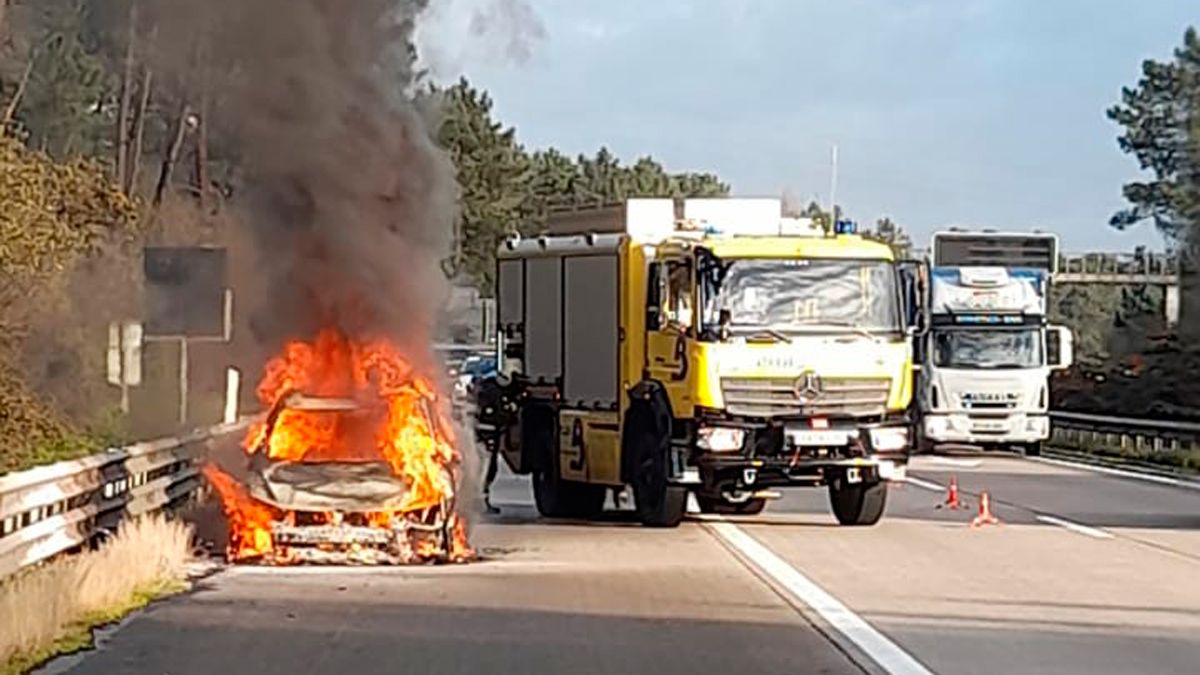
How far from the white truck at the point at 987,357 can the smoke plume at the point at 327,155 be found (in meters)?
20.5

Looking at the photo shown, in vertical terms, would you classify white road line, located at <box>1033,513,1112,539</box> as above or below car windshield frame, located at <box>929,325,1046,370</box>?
below

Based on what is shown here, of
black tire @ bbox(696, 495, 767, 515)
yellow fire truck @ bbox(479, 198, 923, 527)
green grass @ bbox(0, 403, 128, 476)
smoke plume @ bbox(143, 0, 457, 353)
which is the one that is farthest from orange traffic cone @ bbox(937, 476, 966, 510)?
green grass @ bbox(0, 403, 128, 476)

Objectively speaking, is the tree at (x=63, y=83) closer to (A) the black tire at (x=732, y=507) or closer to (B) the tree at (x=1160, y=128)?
(A) the black tire at (x=732, y=507)

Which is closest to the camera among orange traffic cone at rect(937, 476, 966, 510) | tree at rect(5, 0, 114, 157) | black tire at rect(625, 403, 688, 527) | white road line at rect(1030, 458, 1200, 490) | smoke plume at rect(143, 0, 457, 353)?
smoke plume at rect(143, 0, 457, 353)

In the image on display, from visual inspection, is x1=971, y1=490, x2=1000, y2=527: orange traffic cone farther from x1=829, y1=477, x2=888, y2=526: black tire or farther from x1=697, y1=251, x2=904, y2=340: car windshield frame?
x1=697, y1=251, x2=904, y2=340: car windshield frame

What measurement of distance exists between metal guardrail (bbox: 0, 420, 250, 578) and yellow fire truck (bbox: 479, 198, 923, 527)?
14.7ft

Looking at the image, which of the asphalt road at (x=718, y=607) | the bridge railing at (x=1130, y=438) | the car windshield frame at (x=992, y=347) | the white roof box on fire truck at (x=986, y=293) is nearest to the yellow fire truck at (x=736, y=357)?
the asphalt road at (x=718, y=607)

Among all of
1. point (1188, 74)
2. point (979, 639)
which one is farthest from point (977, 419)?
point (1188, 74)

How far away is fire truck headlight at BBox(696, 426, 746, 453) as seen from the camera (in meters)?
23.5

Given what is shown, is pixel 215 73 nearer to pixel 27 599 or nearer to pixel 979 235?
pixel 27 599

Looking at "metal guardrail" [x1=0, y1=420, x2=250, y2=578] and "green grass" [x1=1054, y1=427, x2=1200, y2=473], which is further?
"green grass" [x1=1054, y1=427, x2=1200, y2=473]

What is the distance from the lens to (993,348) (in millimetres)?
44219

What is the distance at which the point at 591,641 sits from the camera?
14.4 meters

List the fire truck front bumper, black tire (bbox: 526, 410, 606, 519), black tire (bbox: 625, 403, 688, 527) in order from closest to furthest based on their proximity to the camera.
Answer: black tire (bbox: 625, 403, 688, 527) < black tire (bbox: 526, 410, 606, 519) < the fire truck front bumper
